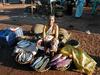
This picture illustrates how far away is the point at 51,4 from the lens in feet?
60.4

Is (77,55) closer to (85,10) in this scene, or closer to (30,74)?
(30,74)

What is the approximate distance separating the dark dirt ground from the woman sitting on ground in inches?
35.6

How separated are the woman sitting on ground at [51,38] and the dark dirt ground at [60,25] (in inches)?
35.6

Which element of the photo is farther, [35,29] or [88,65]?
[35,29]

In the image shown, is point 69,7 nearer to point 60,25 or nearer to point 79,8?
point 79,8

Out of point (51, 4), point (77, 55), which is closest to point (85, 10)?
point (51, 4)

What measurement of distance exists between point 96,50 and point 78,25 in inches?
158

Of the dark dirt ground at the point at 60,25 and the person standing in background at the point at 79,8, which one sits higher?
the person standing in background at the point at 79,8

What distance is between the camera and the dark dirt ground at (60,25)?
33.4 ft

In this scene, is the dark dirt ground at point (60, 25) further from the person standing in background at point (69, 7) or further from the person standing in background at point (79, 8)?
the person standing in background at point (69, 7)

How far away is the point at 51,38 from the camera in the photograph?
36.0 feet

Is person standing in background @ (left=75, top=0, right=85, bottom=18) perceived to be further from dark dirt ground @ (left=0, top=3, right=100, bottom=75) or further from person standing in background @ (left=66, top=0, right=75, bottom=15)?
person standing in background @ (left=66, top=0, right=75, bottom=15)

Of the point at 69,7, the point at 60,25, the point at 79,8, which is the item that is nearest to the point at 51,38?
the point at 60,25

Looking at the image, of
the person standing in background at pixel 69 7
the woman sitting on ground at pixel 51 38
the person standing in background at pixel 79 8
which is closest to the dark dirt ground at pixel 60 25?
the person standing in background at pixel 79 8
